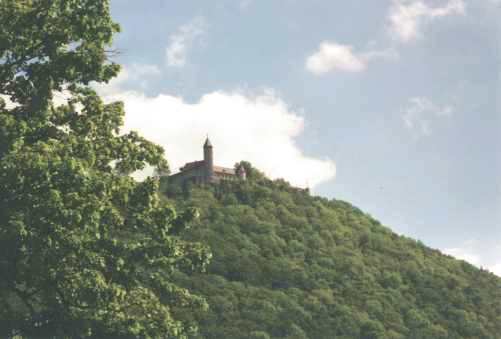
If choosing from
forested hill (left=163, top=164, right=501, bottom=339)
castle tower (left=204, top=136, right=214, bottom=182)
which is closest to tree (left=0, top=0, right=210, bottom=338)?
forested hill (left=163, top=164, right=501, bottom=339)

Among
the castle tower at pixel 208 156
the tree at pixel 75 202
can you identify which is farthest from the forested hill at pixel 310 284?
the tree at pixel 75 202

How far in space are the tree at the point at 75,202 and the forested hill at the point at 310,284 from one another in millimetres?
111205

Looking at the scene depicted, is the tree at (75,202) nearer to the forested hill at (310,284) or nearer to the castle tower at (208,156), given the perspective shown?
the forested hill at (310,284)

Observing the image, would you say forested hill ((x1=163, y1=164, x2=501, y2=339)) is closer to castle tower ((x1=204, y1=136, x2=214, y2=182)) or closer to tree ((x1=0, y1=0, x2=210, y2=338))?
castle tower ((x1=204, y1=136, x2=214, y2=182))

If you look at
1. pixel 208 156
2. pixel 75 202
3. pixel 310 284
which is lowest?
pixel 75 202

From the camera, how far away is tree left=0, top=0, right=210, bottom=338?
24984mm

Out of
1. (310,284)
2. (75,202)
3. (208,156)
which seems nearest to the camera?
(75,202)

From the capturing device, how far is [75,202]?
24984 millimetres

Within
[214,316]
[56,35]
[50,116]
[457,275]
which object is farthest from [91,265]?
[457,275]

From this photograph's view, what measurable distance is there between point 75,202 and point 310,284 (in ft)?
488

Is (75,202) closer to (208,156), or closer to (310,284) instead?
(310,284)

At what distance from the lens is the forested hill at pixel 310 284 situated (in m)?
152

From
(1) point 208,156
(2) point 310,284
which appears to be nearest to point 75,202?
(2) point 310,284

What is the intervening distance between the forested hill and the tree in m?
111
